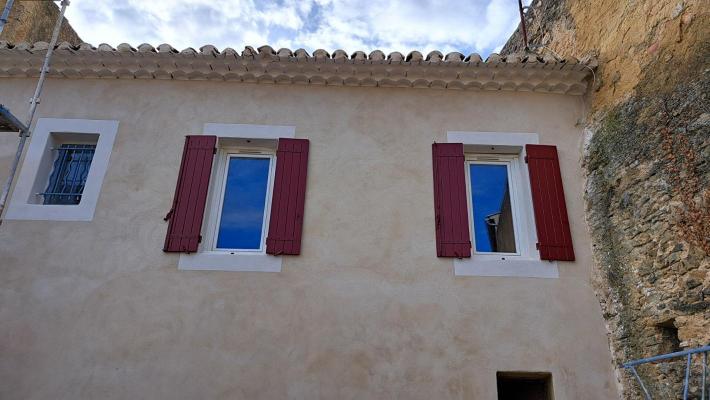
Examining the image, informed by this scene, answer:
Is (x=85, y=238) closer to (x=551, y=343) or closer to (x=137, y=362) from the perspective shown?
(x=137, y=362)

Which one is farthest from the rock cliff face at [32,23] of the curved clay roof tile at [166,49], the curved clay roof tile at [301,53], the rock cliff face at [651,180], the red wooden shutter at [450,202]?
the rock cliff face at [651,180]

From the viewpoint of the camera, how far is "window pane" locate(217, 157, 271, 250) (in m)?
5.20

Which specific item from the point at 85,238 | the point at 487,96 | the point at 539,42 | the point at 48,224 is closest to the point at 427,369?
the point at 487,96

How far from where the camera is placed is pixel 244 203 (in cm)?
538

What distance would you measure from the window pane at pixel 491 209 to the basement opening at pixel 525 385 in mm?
1263

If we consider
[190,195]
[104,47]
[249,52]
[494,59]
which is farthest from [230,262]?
[494,59]

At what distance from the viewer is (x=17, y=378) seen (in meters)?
4.47

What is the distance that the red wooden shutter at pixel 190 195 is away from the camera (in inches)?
196

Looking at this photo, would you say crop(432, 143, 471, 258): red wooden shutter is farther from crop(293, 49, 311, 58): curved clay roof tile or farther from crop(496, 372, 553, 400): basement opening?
crop(293, 49, 311, 58): curved clay roof tile

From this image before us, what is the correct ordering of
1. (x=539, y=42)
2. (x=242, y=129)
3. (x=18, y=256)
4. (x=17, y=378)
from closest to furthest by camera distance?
(x=17, y=378) < (x=18, y=256) < (x=242, y=129) < (x=539, y=42)

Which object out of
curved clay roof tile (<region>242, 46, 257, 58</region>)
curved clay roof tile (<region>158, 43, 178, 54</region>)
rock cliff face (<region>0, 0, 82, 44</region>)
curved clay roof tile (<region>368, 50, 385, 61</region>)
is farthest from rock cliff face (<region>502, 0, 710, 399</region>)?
rock cliff face (<region>0, 0, 82, 44</region>)

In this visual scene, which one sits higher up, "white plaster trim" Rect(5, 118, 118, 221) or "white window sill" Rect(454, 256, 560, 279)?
"white plaster trim" Rect(5, 118, 118, 221)

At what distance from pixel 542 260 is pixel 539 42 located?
3615 mm

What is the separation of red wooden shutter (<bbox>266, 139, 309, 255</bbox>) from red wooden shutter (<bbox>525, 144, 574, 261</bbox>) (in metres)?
2.50
